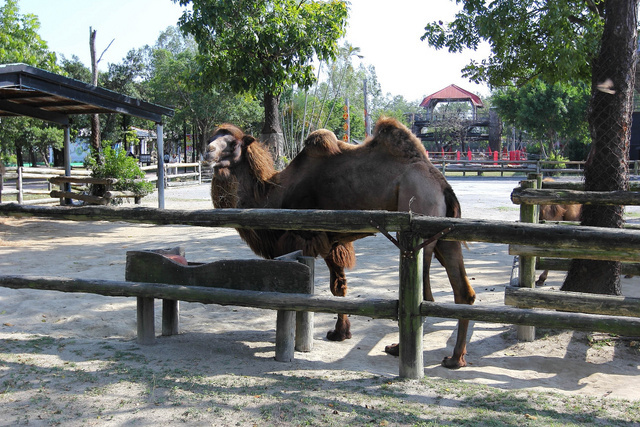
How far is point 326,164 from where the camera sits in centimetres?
566

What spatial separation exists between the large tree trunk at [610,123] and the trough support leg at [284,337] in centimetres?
348

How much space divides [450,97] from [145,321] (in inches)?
1927

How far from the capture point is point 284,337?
4.52m

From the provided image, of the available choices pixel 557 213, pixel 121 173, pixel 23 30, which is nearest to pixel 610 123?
pixel 557 213

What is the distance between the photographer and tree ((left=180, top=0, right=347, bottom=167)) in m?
14.6

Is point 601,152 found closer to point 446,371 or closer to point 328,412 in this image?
point 446,371

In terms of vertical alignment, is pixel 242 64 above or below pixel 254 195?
above

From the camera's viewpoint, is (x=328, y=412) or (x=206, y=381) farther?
(x=206, y=381)

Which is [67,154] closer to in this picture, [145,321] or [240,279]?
[145,321]

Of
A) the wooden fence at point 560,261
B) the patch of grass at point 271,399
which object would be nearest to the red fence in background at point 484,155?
the wooden fence at point 560,261

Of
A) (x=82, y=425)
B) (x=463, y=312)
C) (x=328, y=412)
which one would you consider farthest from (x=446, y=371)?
(x=82, y=425)

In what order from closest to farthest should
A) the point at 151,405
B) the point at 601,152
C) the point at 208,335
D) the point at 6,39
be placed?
the point at 151,405, the point at 208,335, the point at 601,152, the point at 6,39

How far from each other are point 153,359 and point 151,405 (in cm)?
91

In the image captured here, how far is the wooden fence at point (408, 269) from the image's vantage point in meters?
3.72
